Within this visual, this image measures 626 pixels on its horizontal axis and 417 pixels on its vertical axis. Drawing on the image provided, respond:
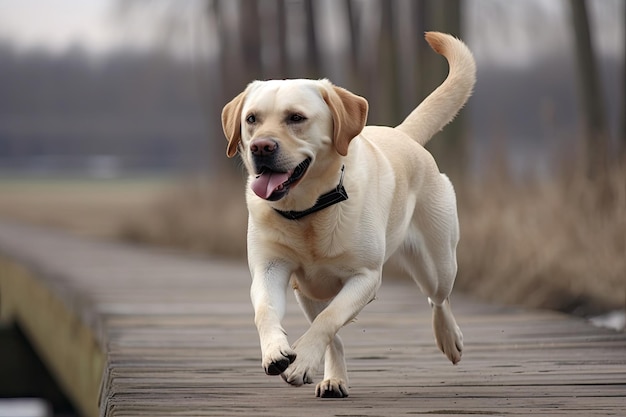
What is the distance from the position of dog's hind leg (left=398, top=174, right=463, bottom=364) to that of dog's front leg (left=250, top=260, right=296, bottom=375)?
0.81 m

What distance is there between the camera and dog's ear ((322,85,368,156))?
12.9 ft

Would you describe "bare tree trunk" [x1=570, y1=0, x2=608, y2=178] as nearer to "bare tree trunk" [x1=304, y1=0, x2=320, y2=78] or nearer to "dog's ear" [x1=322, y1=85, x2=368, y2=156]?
"dog's ear" [x1=322, y1=85, x2=368, y2=156]

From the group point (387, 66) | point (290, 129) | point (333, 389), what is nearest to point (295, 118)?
point (290, 129)

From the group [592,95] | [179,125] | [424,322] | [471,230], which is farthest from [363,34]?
[179,125]

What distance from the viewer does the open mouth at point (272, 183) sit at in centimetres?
378

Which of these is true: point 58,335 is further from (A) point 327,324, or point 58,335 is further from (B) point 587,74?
(B) point 587,74

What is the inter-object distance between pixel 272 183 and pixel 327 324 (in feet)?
1.58

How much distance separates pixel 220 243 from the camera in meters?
12.9

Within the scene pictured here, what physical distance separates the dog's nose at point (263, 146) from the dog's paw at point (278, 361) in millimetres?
623

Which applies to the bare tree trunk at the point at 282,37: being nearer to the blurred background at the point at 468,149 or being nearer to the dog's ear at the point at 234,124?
the blurred background at the point at 468,149

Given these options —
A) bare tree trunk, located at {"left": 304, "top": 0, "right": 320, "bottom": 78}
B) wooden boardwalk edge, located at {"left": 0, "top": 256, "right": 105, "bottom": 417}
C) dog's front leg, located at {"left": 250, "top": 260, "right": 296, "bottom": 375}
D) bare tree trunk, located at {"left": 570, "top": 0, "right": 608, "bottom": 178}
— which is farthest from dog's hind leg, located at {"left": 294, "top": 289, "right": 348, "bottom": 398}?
bare tree trunk, located at {"left": 304, "top": 0, "right": 320, "bottom": 78}

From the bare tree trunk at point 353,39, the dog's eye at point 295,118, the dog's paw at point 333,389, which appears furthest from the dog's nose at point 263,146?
the bare tree trunk at point 353,39

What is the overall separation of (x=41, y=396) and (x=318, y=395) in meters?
6.35

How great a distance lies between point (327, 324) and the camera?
3.78m
